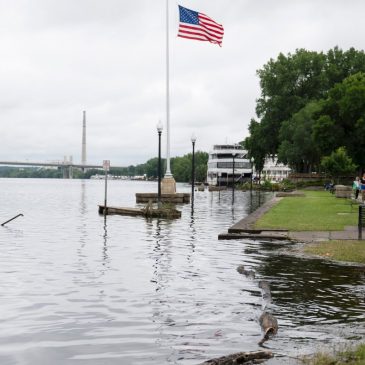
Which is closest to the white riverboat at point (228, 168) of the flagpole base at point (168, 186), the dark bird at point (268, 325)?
the flagpole base at point (168, 186)

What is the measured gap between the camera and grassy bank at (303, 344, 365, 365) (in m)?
7.07

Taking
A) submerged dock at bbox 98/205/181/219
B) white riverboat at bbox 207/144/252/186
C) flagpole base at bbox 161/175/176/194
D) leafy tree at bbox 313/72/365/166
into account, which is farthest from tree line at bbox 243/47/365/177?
submerged dock at bbox 98/205/181/219

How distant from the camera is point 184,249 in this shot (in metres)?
19.4

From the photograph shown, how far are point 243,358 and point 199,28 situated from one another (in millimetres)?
33438

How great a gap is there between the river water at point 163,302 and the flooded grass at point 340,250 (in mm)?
761

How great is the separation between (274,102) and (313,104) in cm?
1050

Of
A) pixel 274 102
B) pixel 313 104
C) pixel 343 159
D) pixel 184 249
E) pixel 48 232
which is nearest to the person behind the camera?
pixel 184 249

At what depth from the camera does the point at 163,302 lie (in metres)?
11.3

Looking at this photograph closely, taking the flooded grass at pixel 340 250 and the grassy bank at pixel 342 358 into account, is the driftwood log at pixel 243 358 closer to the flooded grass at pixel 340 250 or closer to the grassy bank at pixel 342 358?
the grassy bank at pixel 342 358

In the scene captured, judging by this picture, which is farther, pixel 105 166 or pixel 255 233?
pixel 105 166

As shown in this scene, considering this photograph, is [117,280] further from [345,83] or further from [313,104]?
[313,104]

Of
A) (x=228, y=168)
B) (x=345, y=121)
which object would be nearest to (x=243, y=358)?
(x=345, y=121)

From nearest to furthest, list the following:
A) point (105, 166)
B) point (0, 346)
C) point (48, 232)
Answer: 1. point (0, 346)
2. point (48, 232)
3. point (105, 166)

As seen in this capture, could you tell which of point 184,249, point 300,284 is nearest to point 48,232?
point 184,249
